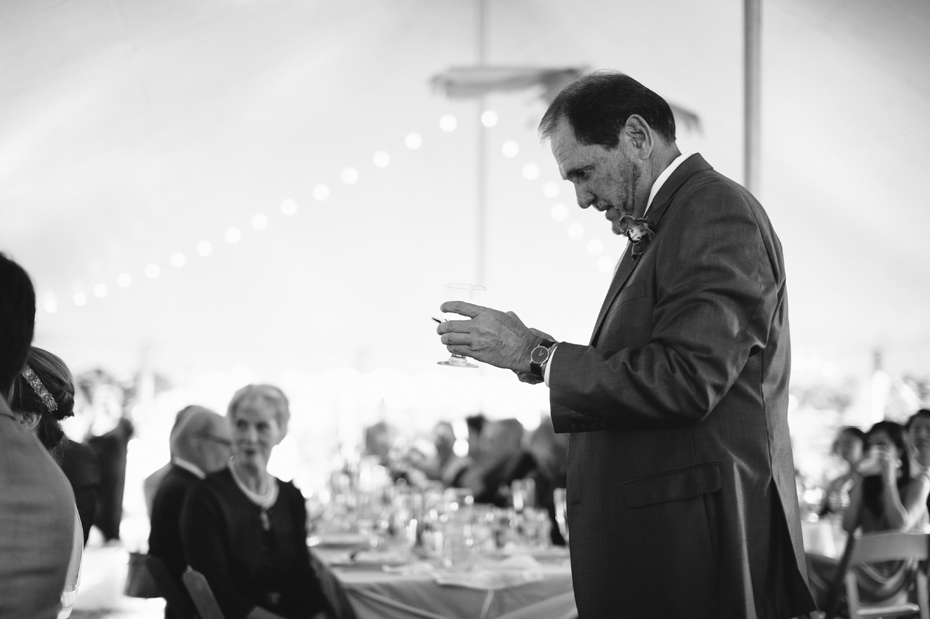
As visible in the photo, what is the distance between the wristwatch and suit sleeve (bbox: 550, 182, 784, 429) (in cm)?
4

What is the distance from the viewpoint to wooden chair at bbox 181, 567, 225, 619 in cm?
278

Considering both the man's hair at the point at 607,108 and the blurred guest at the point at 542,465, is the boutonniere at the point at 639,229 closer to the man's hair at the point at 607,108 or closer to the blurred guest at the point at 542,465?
the man's hair at the point at 607,108

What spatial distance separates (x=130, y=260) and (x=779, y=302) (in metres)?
9.69

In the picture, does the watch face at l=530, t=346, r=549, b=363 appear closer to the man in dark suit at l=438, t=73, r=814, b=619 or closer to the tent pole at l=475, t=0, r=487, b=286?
the man in dark suit at l=438, t=73, r=814, b=619

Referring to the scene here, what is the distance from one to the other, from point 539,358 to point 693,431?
296 mm

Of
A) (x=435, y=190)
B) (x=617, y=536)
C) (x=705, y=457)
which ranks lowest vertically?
(x=617, y=536)

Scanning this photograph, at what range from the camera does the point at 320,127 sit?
9117 millimetres

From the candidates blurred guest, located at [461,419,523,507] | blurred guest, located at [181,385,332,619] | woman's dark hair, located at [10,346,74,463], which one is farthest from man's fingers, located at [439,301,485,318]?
blurred guest, located at [461,419,523,507]

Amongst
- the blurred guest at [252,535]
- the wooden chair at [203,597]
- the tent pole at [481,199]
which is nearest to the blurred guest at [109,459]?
the tent pole at [481,199]

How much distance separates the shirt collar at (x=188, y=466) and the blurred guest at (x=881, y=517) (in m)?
3.16

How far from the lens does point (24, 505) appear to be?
4.01ft

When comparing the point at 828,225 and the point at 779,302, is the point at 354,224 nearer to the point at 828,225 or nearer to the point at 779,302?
the point at 828,225

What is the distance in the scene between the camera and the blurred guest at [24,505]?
1.21 meters

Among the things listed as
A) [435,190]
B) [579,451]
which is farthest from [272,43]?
[579,451]
